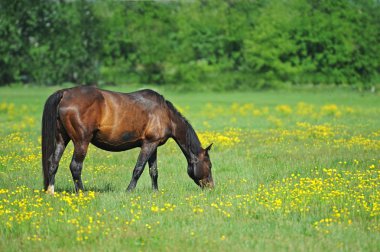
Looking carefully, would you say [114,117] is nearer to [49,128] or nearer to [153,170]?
[49,128]

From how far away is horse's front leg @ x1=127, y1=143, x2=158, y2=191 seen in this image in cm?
1312

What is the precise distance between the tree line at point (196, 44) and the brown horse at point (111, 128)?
171ft

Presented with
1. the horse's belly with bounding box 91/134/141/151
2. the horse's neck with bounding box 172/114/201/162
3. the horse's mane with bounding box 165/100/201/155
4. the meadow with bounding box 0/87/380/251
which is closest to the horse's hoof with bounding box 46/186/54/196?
the meadow with bounding box 0/87/380/251

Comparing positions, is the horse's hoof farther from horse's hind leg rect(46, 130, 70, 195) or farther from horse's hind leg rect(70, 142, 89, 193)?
horse's hind leg rect(70, 142, 89, 193)

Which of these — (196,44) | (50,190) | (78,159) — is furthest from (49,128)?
(196,44)

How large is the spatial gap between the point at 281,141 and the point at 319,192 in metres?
10.1

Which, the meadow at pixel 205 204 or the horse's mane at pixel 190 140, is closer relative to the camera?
the meadow at pixel 205 204

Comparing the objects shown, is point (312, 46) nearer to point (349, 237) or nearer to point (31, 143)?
point (31, 143)

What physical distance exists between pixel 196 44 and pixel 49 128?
6004 cm

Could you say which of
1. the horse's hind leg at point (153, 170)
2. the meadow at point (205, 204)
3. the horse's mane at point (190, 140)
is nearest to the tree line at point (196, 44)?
the meadow at point (205, 204)

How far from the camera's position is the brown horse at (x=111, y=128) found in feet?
40.6

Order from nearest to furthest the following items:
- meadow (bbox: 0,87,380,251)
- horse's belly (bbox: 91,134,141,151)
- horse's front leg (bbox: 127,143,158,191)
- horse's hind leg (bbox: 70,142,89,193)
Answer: meadow (bbox: 0,87,380,251), horse's hind leg (bbox: 70,142,89,193), horse's belly (bbox: 91,134,141,151), horse's front leg (bbox: 127,143,158,191)

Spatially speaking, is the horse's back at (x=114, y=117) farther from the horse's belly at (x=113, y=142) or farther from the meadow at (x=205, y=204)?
the meadow at (x=205, y=204)

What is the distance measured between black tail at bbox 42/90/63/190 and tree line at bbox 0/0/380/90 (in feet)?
172
